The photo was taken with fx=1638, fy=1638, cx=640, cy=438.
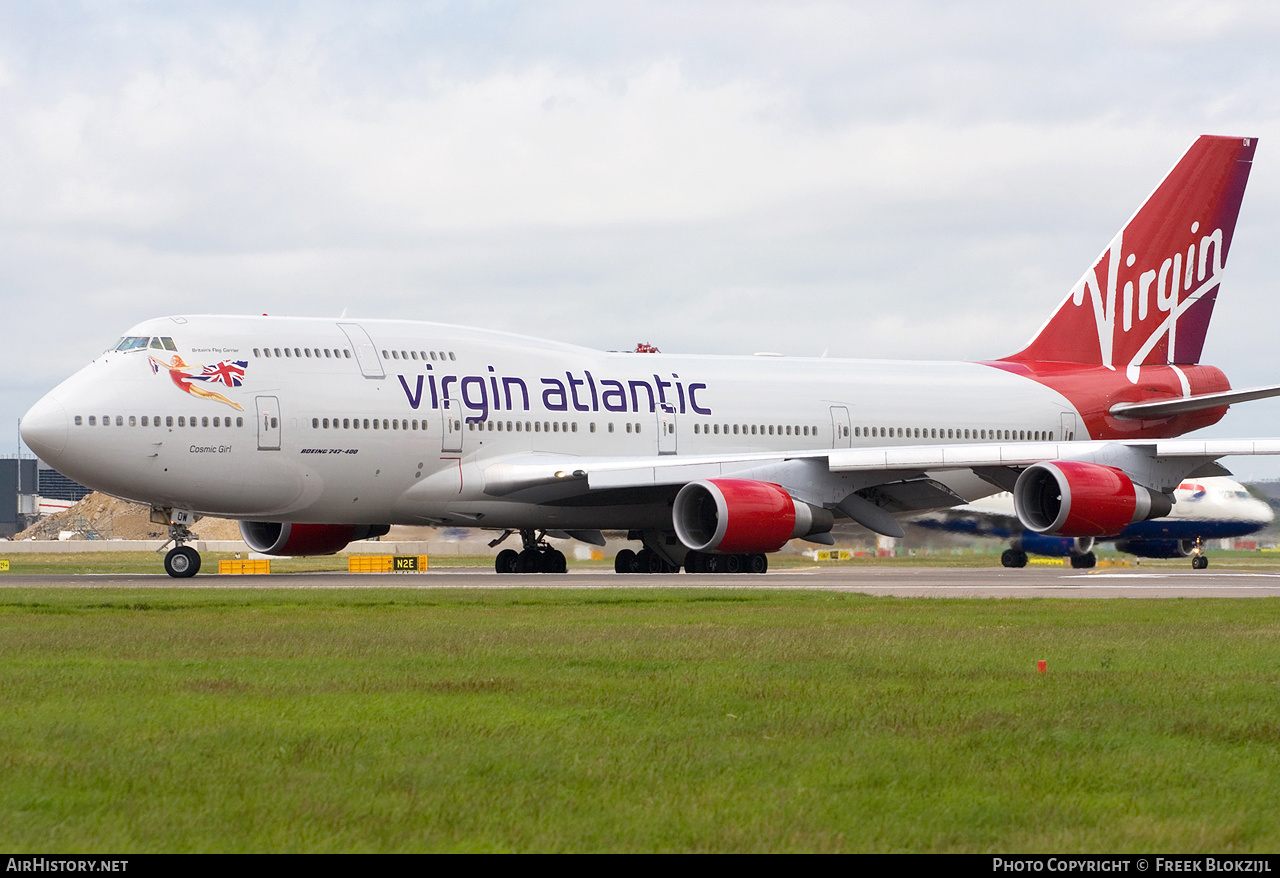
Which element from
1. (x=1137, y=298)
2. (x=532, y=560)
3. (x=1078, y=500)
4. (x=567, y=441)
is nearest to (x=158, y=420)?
(x=567, y=441)

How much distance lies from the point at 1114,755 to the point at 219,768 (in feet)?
14.6

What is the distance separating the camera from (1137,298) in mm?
38656

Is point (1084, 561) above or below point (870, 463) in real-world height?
below

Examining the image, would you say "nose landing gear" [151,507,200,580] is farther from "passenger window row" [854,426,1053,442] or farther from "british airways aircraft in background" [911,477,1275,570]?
"british airways aircraft in background" [911,477,1275,570]

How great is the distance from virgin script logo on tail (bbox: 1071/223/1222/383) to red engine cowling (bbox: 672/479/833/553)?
12.1 metres

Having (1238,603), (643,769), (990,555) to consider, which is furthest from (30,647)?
(990,555)

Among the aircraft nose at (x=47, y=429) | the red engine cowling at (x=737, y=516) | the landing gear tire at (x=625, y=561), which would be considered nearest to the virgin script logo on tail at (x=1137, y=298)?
the red engine cowling at (x=737, y=516)

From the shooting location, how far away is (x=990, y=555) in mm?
49656

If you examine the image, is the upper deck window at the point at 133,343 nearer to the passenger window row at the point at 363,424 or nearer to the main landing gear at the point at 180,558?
the passenger window row at the point at 363,424

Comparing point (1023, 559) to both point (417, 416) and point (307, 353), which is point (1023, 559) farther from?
point (307, 353)

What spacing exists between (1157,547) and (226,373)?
3127 cm

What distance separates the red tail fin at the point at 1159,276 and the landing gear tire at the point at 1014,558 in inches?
257
